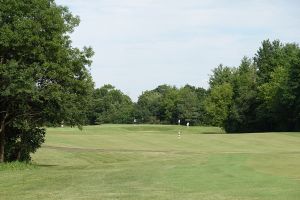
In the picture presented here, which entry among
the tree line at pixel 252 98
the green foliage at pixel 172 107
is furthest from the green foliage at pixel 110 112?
the tree line at pixel 252 98

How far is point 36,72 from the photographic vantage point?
24953 mm

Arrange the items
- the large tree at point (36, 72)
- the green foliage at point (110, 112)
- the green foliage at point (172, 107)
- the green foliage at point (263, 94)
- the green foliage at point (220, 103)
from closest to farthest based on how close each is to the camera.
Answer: the large tree at point (36, 72)
the green foliage at point (263, 94)
the green foliage at point (220, 103)
the green foliage at point (172, 107)
the green foliage at point (110, 112)

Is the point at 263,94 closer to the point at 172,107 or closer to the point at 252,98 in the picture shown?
the point at 252,98

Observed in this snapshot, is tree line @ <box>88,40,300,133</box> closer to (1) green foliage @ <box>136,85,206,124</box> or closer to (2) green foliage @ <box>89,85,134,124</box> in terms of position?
(1) green foliage @ <box>136,85,206,124</box>

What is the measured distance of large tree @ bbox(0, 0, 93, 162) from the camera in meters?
24.3

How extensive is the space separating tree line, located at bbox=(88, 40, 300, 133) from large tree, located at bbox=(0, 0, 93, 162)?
84.8 feet

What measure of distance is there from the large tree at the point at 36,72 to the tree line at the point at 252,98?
1018 inches

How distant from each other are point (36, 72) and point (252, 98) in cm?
6890

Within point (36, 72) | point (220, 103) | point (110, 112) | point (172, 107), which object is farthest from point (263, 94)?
point (110, 112)

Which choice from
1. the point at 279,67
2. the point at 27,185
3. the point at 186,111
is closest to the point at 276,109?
the point at 279,67

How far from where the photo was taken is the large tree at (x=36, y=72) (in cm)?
2434

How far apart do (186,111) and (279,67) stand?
1890 inches

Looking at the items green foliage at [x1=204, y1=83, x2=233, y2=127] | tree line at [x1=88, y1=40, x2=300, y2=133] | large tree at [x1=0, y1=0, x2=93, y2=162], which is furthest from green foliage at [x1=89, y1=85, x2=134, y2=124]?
large tree at [x1=0, y1=0, x2=93, y2=162]

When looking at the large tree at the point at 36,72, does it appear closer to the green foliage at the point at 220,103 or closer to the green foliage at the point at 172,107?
the green foliage at the point at 220,103
